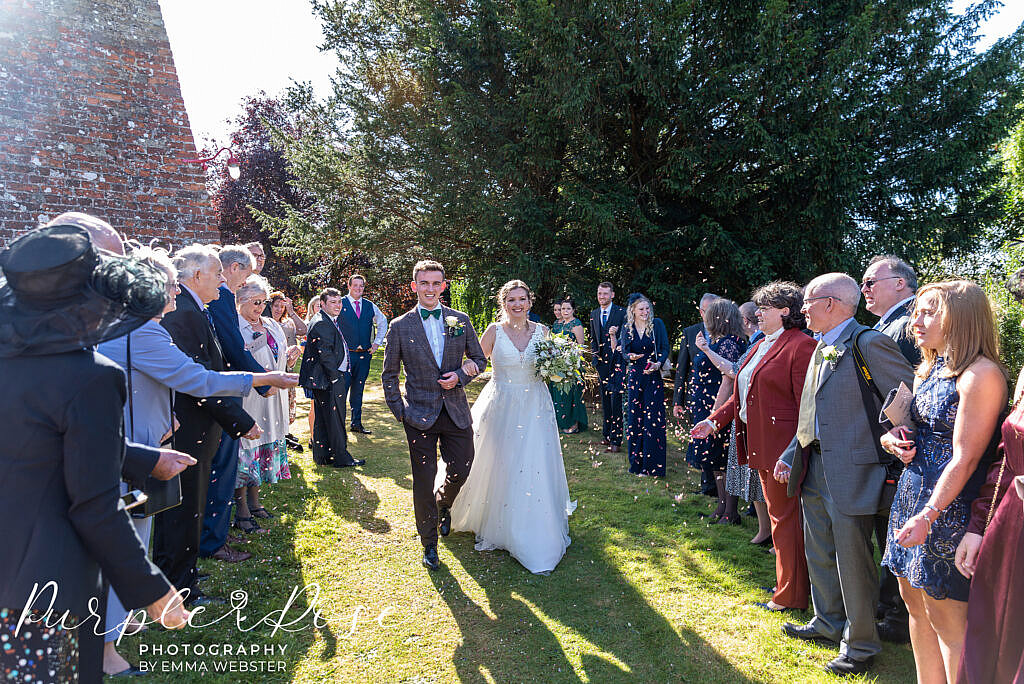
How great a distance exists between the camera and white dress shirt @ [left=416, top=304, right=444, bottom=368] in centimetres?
517

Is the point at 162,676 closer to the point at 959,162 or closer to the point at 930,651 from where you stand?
the point at 930,651

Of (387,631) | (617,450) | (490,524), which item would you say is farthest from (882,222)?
(387,631)

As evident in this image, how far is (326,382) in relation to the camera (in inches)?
323

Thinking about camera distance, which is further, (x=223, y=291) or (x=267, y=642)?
(x=223, y=291)

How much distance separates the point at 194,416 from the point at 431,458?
1897 millimetres

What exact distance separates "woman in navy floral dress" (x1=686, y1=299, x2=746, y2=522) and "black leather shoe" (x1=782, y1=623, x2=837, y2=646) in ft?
7.74

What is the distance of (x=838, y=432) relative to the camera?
11.6 ft

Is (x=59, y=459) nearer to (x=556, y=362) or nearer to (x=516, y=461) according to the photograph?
(x=516, y=461)

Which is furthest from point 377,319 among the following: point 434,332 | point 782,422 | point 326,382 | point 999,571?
point 999,571

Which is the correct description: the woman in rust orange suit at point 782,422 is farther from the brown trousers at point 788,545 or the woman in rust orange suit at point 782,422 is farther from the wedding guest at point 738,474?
the wedding guest at point 738,474

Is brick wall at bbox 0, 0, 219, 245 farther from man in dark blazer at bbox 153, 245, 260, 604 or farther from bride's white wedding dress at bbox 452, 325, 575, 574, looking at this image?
bride's white wedding dress at bbox 452, 325, 575, 574

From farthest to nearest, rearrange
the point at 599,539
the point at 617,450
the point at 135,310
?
the point at 617,450
the point at 599,539
the point at 135,310

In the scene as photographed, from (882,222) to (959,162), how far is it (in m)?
1.61

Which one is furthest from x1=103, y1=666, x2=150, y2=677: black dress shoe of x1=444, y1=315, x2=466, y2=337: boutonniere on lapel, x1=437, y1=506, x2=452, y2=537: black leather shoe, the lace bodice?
the lace bodice
